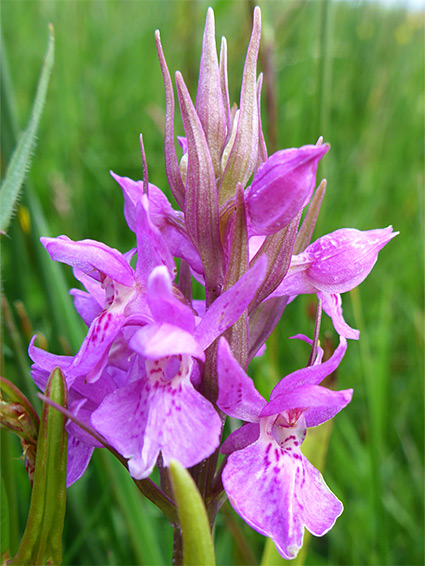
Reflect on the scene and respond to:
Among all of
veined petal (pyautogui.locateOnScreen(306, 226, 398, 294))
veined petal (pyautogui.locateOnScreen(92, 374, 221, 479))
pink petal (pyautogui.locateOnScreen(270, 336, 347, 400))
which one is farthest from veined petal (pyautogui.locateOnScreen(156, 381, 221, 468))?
veined petal (pyautogui.locateOnScreen(306, 226, 398, 294))

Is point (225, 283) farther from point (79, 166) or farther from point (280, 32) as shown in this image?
point (280, 32)

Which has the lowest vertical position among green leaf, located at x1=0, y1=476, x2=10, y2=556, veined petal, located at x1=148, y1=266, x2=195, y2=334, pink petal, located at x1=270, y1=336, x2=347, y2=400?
green leaf, located at x1=0, y1=476, x2=10, y2=556

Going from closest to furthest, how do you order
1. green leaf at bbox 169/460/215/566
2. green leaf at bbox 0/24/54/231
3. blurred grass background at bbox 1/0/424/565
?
green leaf at bbox 169/460/215/566 < green leaf at bbox 0/24/54/231 < blurred grass background at bbox 1/0/424/565

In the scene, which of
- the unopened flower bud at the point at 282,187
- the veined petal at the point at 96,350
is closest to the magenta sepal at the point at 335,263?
the unopened flower bud at the point at 282,187

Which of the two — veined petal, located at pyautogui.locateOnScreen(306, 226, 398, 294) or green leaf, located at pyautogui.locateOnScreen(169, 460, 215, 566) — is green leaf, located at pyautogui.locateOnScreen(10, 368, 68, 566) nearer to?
green leaf, located at pyautogui.locateOnScreen(169, 460, 215, 566)

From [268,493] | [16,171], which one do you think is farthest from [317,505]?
[16,171]

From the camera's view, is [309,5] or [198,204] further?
[309,5]

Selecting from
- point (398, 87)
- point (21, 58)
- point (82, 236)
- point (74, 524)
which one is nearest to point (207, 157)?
point (74, 524)
